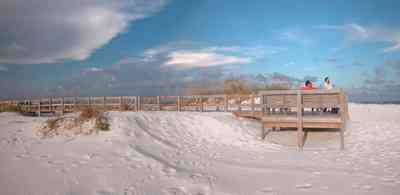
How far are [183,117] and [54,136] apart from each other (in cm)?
579

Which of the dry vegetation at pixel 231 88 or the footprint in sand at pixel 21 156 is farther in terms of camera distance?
the dry vegetation at pixel 231 88

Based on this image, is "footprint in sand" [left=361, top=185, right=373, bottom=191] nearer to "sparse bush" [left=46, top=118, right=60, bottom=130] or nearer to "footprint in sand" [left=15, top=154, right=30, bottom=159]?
"footprint in sand" [left=15, top=154, right=30, bottom=159]

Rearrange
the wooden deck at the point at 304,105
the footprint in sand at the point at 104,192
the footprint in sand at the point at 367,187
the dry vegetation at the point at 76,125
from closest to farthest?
the footprint in sand at the point at 104,192
the footprint in sand at the point at 367,187
the dry vegetation at the point at 76,125
the wooden deck at the point at 304,105

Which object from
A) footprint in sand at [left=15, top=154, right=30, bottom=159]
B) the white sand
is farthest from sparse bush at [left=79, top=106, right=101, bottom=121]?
footprint in sand at [left=15, top=154, right=30, bottom=159]

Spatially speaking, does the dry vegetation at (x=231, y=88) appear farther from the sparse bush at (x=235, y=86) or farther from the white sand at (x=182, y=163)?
the white sand at (x=182, y=163)

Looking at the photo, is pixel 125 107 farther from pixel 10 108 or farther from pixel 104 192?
pixel 104 192

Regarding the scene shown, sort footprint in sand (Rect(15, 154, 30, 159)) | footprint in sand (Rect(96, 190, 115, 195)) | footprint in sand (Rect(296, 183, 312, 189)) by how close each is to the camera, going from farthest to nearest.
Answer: footprint in sand (Rect(15, 154, 30, 159))
footprint in sand (Rect(296, 183, 312, 189))
footprint in sand (Rect(96, 190, 115, 195))

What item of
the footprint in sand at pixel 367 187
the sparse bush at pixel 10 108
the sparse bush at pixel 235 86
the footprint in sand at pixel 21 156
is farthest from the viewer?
the sparse bush at pixel 235 86

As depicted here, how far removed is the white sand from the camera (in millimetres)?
5891

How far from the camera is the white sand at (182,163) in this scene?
19.3 feet

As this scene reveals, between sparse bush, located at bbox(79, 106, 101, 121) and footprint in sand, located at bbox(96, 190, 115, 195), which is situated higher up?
sparse bush, located at bbox(79, 106, 101, 121)

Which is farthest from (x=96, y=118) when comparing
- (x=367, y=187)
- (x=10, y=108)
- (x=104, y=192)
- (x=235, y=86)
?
(x=235, y=86)

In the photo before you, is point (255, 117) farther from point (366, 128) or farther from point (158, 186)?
point (158, 186)

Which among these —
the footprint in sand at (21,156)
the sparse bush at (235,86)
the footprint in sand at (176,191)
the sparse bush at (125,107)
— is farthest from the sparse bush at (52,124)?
the sparse bush at (235,86)
